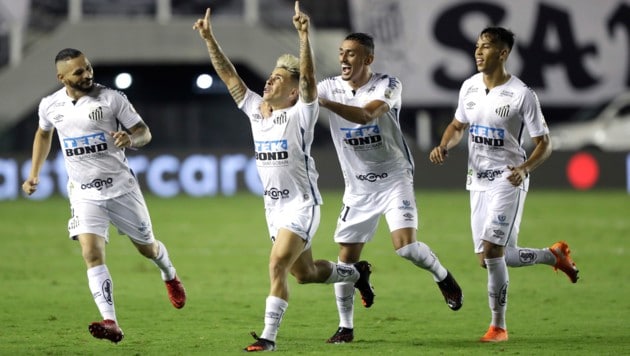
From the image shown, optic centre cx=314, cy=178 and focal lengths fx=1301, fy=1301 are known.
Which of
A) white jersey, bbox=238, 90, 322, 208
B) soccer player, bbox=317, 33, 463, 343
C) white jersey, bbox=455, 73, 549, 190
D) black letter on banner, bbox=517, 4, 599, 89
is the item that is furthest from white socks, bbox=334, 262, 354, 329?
black letter on banner, bbox=517, 4, 599, 89

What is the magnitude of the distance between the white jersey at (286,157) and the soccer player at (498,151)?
1108mm

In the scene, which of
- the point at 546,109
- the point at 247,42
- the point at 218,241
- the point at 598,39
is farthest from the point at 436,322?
the point at 546,109

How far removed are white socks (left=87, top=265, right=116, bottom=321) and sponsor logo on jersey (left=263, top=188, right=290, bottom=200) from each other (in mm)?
1412

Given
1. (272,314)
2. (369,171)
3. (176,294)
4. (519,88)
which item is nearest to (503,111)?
(519,88)

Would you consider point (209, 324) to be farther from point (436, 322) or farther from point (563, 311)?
point (563, 311)

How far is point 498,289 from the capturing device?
32.8 ft

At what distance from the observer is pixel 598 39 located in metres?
31.8

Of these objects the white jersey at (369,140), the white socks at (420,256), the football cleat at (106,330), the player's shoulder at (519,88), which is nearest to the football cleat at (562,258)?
the white socks at (420,256)

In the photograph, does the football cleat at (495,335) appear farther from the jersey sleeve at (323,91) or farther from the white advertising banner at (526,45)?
the white advertising banner at (526,45)

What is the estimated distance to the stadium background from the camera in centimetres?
2858

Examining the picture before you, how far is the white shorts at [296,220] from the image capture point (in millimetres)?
9203

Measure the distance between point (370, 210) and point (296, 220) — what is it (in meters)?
1.20

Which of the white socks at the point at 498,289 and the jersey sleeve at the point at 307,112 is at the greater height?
the jersey sleeve at the point at 307,112

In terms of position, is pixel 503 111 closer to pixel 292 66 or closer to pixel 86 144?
pixel 292 66
